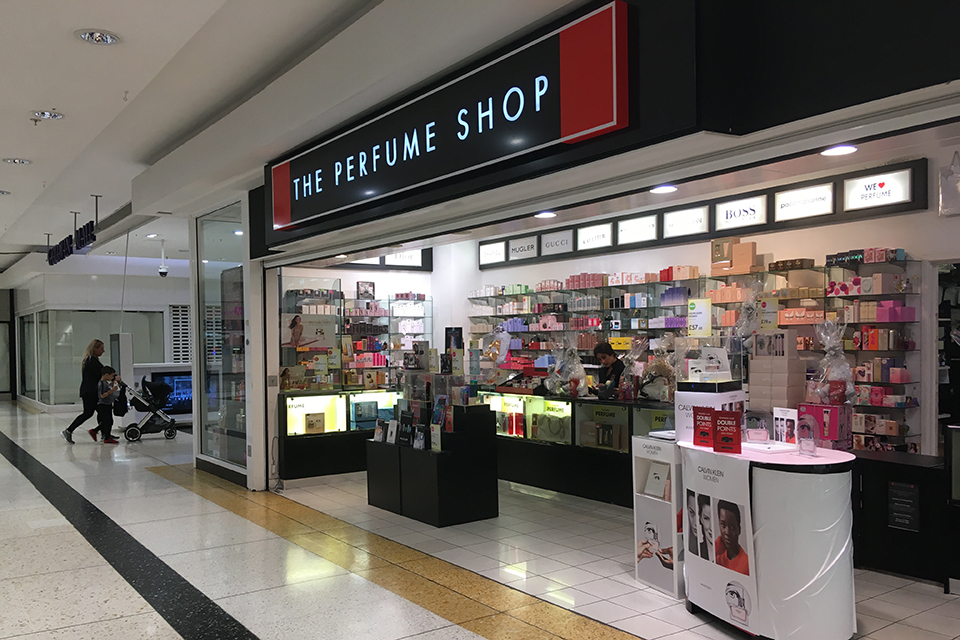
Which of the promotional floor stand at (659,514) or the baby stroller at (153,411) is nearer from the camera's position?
the promotional floor stand at (659,514)

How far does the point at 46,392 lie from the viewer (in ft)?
59.5

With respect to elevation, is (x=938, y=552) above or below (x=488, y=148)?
below

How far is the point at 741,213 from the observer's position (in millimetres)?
7719

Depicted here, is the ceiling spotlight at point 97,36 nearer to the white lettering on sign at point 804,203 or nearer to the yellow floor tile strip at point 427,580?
the yellow floor tile strip at point 427,580

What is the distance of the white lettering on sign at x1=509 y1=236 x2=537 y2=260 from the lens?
10406mm

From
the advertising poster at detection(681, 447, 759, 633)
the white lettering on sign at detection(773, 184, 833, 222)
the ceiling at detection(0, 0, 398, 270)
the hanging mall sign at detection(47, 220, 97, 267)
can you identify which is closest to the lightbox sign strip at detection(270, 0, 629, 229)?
the ceiling at detection(0, 0, 398, 270)

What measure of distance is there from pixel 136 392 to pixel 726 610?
35.2ft

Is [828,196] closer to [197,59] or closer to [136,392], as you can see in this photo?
[197,59]

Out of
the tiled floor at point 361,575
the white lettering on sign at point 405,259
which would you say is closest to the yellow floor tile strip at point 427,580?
the tiled floor at point 361,575

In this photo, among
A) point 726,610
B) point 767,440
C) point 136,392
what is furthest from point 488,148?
point 136,392

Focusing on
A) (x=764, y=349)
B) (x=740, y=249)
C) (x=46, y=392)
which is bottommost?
(x=46, y=392)

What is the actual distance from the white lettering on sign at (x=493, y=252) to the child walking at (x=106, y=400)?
6.17 meters

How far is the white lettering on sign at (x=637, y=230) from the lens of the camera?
872cm

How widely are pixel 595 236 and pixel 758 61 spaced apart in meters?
6.52
